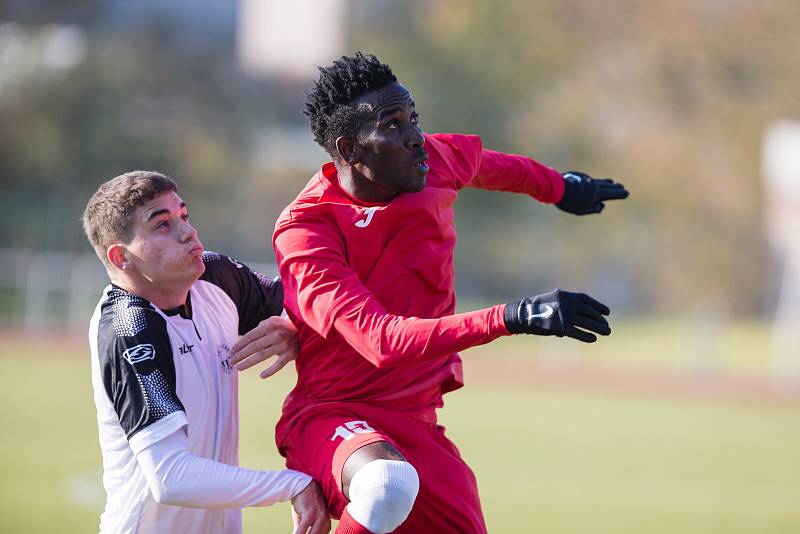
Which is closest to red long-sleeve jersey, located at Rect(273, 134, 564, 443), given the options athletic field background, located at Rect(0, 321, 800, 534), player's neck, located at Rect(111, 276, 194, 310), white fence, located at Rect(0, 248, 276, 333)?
player's neck, located at Rect(111, 276, 194, 310)

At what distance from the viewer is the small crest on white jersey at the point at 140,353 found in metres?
3.31

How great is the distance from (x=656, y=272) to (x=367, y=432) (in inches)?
922

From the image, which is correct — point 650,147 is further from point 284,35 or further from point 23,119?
point 23,119

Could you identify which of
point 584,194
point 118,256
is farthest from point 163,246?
point 584,194

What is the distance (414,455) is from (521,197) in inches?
855

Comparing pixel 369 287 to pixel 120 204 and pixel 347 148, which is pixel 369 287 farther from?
pixel 120 204

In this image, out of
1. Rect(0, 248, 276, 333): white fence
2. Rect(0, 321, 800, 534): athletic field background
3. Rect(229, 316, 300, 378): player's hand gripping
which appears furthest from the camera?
Rect(0, 248, 276, 333): white fence

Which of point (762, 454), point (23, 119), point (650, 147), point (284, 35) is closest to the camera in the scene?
point (762, 454)

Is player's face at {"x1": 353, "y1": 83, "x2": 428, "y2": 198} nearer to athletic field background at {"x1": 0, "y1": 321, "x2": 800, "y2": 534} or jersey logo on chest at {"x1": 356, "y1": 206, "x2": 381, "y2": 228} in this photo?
jersey logo on chest at {"x1": 356, "y1": 206, "x2": 381, "y2": 228}

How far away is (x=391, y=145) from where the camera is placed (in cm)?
347

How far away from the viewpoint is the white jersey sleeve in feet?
10.5

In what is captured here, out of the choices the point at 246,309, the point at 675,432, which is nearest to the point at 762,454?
the point at 675,432

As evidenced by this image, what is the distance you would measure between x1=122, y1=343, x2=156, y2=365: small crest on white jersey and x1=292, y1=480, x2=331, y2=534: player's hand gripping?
0.64 m

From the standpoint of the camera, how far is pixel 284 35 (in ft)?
113
